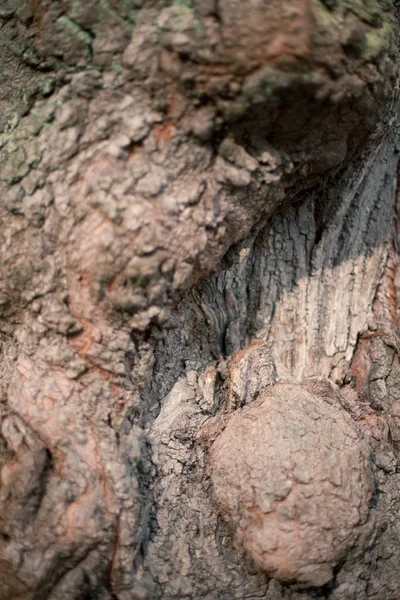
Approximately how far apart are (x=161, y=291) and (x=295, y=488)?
588 mm

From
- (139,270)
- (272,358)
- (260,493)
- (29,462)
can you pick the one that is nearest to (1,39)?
(139,270)

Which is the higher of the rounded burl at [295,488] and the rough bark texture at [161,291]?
the rough bark texture at [161,291]

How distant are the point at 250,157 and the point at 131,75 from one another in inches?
13.2

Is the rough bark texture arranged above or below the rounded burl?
above

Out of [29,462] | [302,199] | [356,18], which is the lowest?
[302,199]

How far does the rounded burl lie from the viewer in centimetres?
128

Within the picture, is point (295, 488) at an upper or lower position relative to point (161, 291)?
lower

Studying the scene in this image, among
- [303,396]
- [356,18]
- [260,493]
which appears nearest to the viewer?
[356,18]

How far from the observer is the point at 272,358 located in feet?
5.53

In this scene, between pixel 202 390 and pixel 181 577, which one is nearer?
pixel 181 577

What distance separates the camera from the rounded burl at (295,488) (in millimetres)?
1279

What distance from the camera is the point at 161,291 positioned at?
1.27 m

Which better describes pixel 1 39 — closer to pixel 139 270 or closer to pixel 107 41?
pixel 107 41

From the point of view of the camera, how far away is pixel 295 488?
1.30 metres
